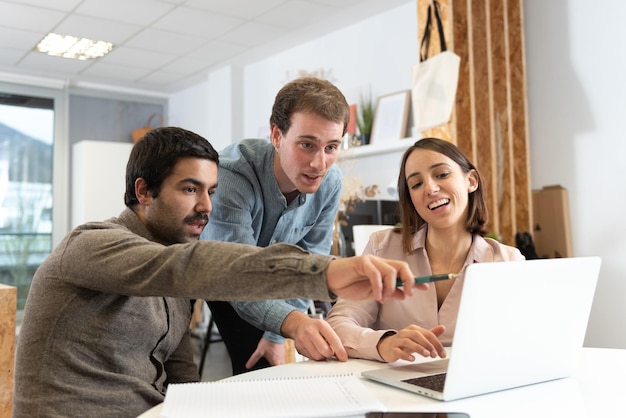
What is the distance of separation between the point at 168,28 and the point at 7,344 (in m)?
3.29

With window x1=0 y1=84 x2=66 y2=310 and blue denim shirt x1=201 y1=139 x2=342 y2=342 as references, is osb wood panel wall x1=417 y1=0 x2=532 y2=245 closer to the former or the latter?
blue denim shirt x1=201 y1=139 x2=342 y2=342

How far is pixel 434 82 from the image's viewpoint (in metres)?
3.16

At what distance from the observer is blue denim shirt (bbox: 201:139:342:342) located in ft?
5.67

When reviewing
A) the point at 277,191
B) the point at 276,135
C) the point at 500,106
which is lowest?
the point at 277,191

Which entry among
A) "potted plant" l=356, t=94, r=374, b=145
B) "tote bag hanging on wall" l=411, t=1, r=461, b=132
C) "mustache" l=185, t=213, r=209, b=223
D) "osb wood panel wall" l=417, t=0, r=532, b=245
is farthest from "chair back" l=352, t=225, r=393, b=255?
"potted plant" l=356, t=94, r=374, b=145

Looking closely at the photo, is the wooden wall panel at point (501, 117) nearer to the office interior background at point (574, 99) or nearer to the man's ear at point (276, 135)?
the office interior background at point (574, 99)

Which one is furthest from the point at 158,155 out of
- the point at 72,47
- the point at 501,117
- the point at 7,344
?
the point at 72,47

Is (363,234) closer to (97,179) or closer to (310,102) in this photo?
(310,102)

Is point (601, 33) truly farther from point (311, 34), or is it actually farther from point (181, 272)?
point (181, 272)

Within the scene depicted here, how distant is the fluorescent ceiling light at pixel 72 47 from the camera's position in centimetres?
505

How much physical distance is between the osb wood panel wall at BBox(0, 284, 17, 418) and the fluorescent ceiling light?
11.4 feet

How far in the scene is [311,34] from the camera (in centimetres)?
502

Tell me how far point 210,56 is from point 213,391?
4.99 metres

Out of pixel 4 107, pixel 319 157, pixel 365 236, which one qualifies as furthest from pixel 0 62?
pixel 319 157
